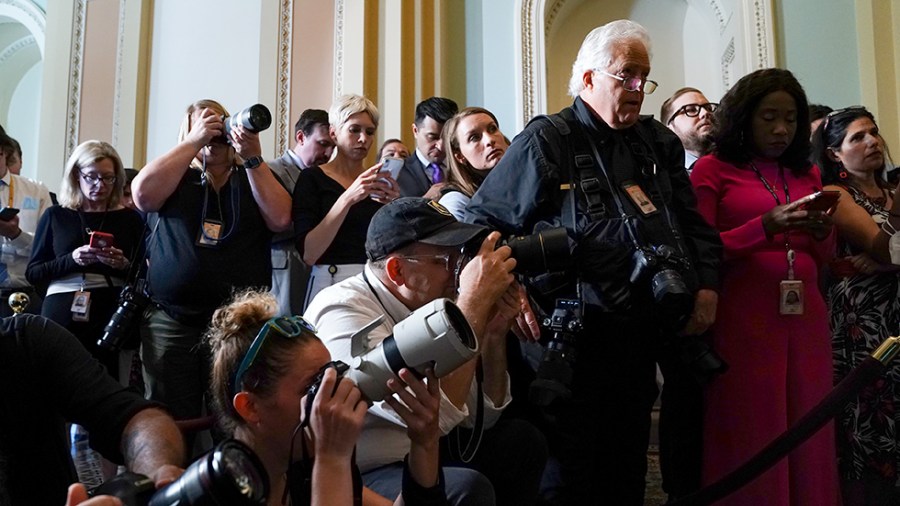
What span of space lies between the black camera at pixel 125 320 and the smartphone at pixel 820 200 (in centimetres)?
185

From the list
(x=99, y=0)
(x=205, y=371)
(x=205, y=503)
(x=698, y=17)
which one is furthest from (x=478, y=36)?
(x=205, y=503)

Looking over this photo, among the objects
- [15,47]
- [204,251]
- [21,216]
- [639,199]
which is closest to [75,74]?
[21,216]

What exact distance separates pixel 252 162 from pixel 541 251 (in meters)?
1.13

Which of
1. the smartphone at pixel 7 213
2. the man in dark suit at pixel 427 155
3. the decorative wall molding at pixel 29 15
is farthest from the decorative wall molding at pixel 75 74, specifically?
the man in dark suit at pixel 427 155

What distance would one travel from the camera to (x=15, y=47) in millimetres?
8016

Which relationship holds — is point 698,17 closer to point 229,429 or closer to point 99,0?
point 99,0

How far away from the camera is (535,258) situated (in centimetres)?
174

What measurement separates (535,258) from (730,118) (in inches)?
37.5

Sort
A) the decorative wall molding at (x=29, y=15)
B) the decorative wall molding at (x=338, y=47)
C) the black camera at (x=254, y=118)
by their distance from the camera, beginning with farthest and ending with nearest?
the decorative wall molding at (x=29, y=15) → the decorative wall molding at (x=338, y=47) → the black camera at (x=254, y=118)

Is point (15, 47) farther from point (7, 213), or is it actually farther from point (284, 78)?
point (7, 213)

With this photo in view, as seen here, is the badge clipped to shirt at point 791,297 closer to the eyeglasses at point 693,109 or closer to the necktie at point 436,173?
the eyeglasses at point 693,109

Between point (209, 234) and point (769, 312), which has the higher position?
point (209, 234)

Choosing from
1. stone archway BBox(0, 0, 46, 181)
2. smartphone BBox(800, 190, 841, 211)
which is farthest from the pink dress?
stone archway BBox(0, 0, 46, 181)

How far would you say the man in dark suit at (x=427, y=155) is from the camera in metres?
3.21
